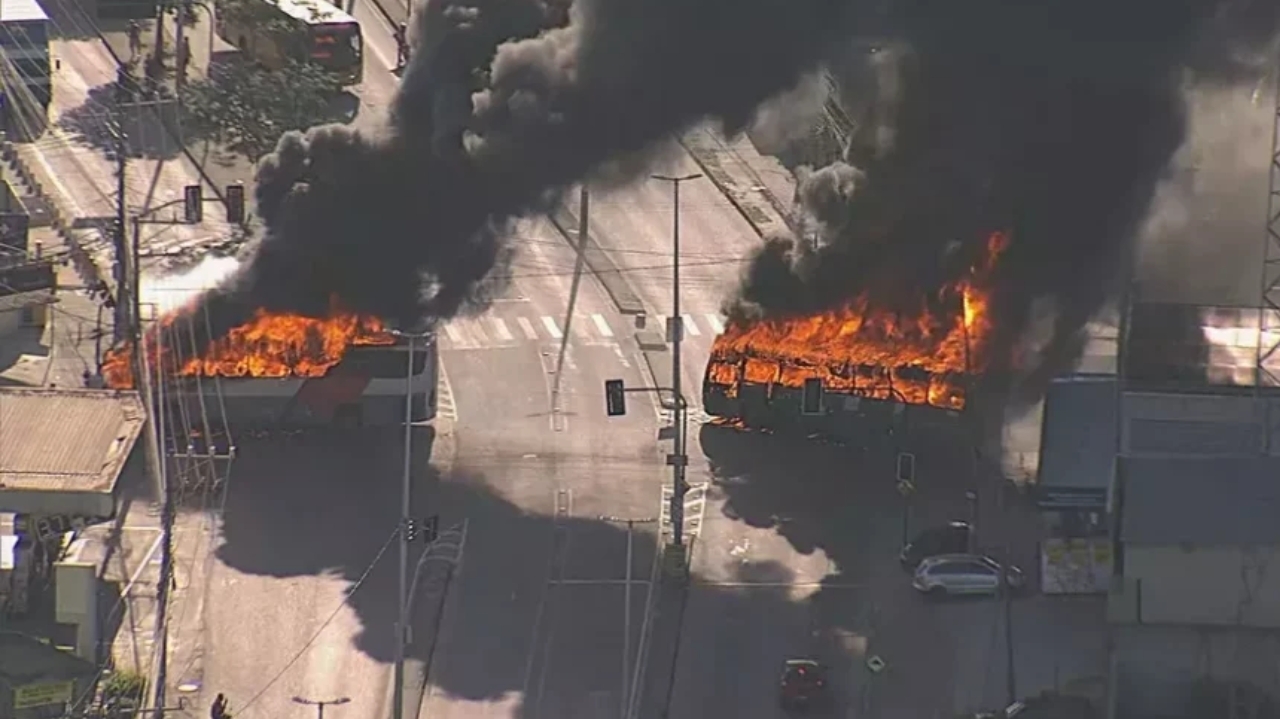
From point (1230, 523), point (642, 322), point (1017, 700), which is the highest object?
point (642, 322)

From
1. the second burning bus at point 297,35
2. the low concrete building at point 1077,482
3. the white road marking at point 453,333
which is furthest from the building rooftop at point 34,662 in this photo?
the second burning bus at point 297,35

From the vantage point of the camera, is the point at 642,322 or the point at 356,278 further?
the point at 642,322

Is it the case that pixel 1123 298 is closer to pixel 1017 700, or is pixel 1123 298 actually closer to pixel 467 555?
pixel 1017 700

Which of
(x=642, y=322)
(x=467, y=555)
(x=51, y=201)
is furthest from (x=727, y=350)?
(x=51, y=201)

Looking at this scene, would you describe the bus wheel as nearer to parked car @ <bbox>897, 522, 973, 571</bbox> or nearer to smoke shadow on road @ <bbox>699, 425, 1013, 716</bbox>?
smoke shadow on road @ <bbox>699, 425, 1013, 716</bbox>

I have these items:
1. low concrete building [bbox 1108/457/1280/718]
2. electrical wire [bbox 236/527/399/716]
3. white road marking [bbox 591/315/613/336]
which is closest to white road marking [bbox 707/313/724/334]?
white road marking [bbox 591/315/613/336]

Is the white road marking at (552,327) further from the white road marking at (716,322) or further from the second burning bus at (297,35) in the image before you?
the second burning bus at (297,35)
